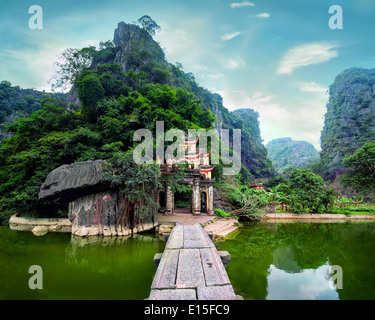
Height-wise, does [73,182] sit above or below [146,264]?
above

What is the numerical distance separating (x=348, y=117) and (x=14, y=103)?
192 ft

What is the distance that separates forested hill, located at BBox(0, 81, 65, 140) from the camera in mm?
29953

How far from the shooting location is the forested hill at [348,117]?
97.8 feet

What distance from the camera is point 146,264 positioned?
18.6 ft

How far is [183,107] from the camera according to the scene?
61.8 ft

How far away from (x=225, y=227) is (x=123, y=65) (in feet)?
83.5

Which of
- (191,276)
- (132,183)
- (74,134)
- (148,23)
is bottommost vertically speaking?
(191,276)

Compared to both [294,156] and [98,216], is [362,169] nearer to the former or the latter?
[98,216]

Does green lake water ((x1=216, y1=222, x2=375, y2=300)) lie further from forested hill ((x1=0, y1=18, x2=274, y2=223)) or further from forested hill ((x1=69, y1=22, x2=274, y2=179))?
forested hill ((x1=69, y1=22, x2=274, y2=179))

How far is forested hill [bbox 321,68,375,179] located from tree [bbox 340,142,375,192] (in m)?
16.5

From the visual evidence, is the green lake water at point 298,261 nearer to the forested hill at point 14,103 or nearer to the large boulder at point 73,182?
the large boulder at point 73,182

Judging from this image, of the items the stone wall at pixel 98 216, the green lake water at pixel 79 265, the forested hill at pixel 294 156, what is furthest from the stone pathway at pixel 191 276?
the forested hill at pixel 294 156

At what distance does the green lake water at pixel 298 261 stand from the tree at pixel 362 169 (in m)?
4.72

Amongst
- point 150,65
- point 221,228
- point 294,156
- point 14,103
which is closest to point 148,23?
point 150,65
